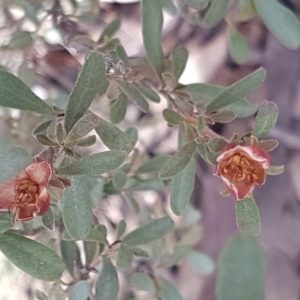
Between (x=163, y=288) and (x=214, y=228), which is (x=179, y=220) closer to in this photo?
(x=214, y=228)

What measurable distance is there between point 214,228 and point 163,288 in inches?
40.3

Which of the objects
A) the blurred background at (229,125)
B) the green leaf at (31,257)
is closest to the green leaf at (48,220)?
the green leaf at (31,257)

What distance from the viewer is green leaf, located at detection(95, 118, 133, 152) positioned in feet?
2.37

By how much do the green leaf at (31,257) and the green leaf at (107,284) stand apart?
0.67ft

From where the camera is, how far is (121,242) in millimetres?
946

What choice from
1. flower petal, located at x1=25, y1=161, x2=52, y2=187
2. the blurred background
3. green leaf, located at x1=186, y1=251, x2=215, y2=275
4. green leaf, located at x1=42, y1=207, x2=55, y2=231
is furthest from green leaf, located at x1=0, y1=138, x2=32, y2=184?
the blurred background

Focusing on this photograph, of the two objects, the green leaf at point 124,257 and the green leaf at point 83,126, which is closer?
the green leaf at point 83,126

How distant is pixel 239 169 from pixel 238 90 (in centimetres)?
23

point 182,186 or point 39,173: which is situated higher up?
point 39,173

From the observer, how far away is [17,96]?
0.70 m

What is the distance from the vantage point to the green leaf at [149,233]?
3.11 ft

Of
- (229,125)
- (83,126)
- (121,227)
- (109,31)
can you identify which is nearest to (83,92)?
(83,126)

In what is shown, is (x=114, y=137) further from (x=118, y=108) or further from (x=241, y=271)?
(x=241, y=271)

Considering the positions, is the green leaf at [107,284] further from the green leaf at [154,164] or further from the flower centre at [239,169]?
the flower centre at [239,169]
